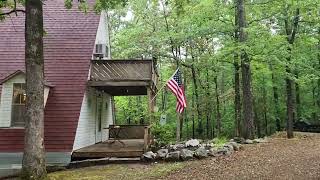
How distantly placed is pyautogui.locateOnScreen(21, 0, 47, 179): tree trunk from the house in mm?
→ 4199

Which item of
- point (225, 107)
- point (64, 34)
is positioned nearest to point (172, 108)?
point (225, 107)

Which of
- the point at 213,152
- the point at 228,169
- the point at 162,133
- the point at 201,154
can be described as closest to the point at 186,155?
the point at 201,154

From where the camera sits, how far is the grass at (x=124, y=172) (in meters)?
10.3

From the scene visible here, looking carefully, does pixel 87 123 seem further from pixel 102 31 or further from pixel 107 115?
pixel 107 115

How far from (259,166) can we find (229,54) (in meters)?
9.65

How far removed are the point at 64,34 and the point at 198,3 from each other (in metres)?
7.59

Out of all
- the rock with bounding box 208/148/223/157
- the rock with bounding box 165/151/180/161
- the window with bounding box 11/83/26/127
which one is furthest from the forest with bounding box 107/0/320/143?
the window with bounding box 11/83/26/127

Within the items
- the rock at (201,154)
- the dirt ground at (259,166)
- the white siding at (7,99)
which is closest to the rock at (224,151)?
the dirt ground at (259,166)

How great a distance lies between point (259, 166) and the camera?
1076 centimetres

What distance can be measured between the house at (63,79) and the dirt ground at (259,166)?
4358mm

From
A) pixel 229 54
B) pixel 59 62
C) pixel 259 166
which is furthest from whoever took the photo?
pixel 229 54

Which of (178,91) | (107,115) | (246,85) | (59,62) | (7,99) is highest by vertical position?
Answer: (59,62)

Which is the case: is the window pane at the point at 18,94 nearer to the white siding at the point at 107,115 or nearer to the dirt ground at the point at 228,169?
the dirt ground at the point at 228,169

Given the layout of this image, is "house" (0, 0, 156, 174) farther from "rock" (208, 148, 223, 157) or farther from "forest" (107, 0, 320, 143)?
"rock" (208, 148, 223, 157)
